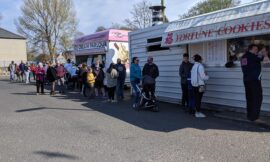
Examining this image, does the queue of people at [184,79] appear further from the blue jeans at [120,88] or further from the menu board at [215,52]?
the menu board at [215,52]

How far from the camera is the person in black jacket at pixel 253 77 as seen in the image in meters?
7.45

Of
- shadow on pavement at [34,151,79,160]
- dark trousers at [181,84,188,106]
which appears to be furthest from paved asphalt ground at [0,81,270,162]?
dark trousers at [181,84,188,106]

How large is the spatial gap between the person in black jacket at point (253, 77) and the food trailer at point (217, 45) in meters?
0.49

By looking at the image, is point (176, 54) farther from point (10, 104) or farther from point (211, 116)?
point (10, 104)

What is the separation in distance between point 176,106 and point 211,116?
2102 millimetres

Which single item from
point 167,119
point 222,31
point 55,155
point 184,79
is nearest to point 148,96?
point 184,79

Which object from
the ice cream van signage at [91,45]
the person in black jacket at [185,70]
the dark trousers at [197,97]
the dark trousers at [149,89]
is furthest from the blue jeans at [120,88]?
the dark trousers at [197,97]

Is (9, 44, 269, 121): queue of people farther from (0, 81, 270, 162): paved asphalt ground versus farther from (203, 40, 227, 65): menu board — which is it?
(203, 40, 227, 65): menu board

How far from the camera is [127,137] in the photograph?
695 centimetres

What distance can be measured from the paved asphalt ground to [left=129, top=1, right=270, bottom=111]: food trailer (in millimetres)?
982

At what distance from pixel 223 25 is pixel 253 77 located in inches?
64.0

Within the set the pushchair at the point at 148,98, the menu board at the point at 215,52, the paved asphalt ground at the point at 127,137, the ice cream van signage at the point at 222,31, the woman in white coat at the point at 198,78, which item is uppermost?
the ice cream van signage at the point at 222,31

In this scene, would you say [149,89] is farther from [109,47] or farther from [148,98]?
[109,47]

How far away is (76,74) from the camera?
17.7 metres
